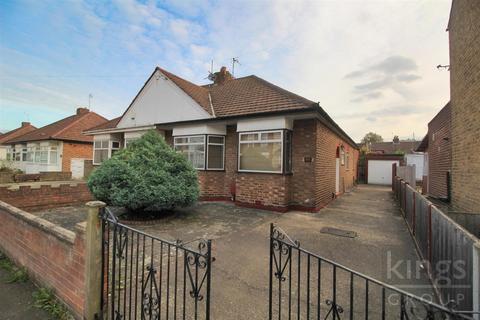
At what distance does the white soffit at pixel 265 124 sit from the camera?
8433mm

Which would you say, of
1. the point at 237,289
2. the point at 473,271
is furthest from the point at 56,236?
the point at 473,271

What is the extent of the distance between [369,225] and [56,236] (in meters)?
7.28

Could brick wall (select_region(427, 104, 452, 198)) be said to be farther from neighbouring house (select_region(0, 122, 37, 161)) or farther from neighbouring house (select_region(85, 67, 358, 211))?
neighbouring house (select_region(0, 122, 37, 161))

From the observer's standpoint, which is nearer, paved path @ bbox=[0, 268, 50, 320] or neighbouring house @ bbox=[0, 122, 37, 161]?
paved path @ bbox=[0, 268, 50, 320]

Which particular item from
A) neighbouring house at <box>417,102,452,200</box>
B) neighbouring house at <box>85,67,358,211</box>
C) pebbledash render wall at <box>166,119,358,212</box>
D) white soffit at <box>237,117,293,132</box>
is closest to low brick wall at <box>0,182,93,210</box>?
neighbouring house at <box>85,67,358,211</box>

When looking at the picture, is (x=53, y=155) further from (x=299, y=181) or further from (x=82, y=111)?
(x=299, y=181)

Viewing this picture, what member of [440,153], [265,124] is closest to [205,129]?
[265,124]

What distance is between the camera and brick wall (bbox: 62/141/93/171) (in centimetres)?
2164

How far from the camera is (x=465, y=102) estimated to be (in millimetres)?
6258

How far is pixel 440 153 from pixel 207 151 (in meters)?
10.4

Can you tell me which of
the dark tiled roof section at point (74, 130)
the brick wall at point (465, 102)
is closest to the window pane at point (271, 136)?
the brick wall at point (465, 102)

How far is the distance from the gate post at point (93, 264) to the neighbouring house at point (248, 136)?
6.35 metres

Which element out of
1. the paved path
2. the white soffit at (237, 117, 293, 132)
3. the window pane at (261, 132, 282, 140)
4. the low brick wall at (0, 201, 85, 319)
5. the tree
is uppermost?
the tree

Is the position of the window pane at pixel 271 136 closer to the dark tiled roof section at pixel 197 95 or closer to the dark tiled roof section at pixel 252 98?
the dark tiled roof section at pixel 252 98
